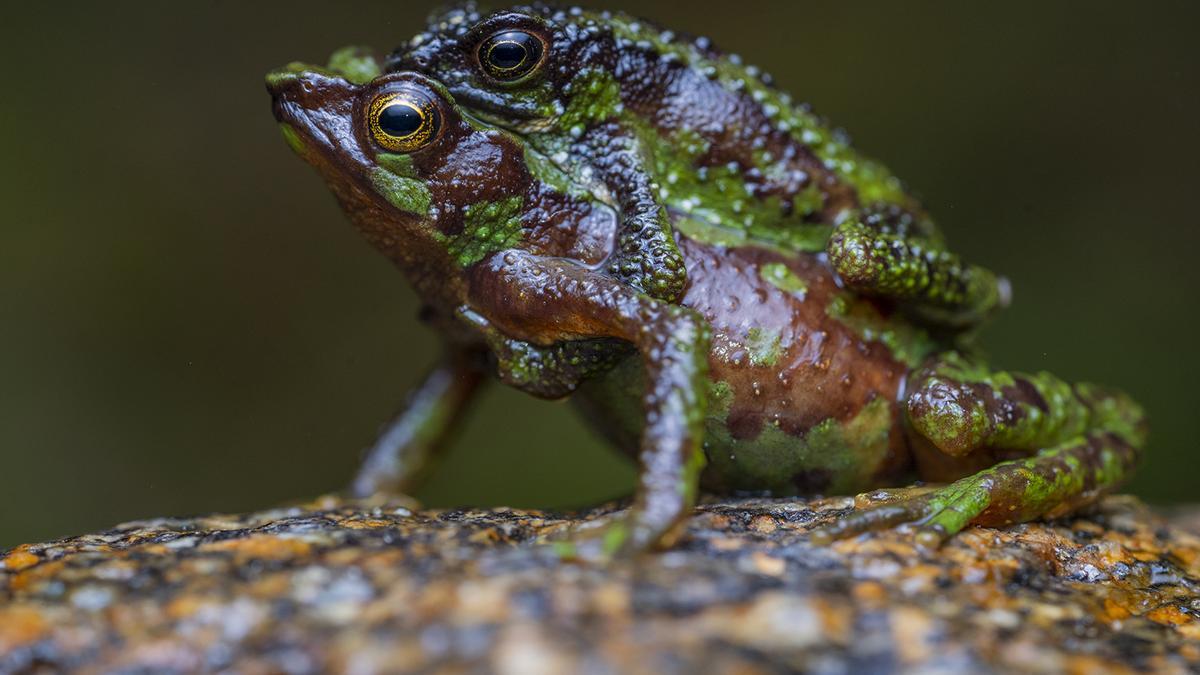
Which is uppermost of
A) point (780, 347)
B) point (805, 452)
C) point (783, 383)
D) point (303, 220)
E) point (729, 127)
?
point (303, 220)

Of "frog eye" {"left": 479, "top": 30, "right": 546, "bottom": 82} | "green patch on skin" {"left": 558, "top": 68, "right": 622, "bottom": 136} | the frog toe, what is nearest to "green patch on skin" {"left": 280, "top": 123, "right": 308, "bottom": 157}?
"frog eye" {"left": 479, "top": 30, "right": 546, "bottom": 82}

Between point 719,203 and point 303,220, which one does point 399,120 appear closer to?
point 719,203

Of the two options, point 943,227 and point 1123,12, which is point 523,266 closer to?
point 943,227

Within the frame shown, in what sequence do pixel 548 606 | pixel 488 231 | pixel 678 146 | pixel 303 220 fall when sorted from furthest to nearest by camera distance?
pixel 303 220 < pixel 678 146 < pixel 488 231 < pixel 548 606

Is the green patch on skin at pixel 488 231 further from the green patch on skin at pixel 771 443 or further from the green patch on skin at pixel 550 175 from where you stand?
the green patch on skin at pixel 771 443

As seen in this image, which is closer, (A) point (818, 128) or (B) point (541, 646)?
(B) point (541, 646)

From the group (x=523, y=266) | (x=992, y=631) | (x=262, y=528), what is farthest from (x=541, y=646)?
(x=523, y=266)

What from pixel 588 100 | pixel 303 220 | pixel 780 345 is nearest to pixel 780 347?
pixel 780 345
